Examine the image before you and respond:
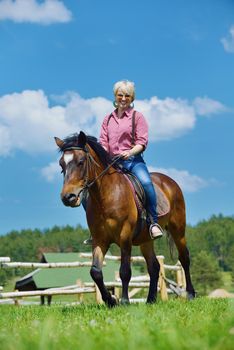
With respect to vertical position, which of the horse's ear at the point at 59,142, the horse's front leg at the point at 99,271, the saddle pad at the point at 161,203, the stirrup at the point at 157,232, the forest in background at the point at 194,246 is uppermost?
the forest in background at the point at 194,246

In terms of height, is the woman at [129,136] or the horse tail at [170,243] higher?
the woman at [129,136]

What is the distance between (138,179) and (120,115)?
0.91m

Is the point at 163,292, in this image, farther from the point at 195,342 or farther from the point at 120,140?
the point at 195,342

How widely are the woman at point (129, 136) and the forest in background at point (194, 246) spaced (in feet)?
278

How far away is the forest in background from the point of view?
9625 cm

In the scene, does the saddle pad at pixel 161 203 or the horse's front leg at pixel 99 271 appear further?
the saddle pad at pixel 161 203

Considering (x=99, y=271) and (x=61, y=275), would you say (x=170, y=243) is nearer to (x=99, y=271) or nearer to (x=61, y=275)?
(x=99, y=271)

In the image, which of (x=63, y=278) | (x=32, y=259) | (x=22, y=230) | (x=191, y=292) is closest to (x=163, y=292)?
(x=191, y=292)

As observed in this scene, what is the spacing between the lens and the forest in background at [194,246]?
3789 inches

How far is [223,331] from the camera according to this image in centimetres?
247

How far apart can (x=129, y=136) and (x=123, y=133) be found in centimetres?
9

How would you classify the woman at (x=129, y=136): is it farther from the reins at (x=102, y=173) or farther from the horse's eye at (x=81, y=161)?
the horse's eye at (x=81, y=161)

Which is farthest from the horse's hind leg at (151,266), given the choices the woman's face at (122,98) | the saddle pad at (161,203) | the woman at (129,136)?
the woman's face at (122,98)

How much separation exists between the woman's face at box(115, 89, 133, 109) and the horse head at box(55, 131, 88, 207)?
1.18 meters
